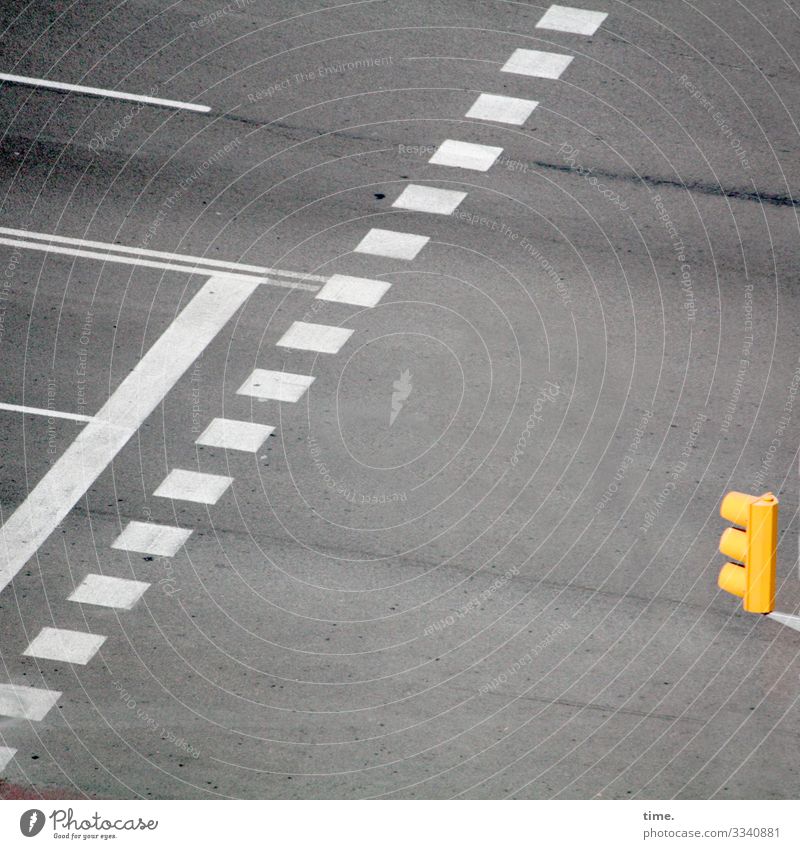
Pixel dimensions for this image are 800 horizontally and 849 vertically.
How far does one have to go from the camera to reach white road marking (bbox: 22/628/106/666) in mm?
11383

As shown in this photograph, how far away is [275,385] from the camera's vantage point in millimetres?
13297

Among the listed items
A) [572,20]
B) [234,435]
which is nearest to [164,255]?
[234,435]

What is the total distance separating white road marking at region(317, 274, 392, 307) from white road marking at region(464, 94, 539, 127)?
7.50ft

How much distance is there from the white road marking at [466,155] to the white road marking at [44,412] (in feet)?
13.6

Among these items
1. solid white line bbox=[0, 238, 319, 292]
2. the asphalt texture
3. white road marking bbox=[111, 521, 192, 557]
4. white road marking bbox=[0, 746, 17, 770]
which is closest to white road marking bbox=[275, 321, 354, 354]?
the asphalt texture

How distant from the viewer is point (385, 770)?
10.8 meters

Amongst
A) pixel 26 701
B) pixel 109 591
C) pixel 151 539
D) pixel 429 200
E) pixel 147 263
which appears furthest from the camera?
pixel 429 200

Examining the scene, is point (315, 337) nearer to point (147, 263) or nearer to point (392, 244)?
point (392, 244)

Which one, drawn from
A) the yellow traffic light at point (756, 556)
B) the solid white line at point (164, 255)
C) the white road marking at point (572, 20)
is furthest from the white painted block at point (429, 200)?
the yellow traffic light at point (756, 556)

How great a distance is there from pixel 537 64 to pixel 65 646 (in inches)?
295

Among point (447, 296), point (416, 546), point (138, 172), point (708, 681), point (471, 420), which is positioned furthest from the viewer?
point (138, 172)

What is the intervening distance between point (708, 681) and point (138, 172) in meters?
7.03
